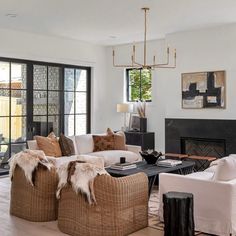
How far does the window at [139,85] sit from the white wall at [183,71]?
198 millimetres

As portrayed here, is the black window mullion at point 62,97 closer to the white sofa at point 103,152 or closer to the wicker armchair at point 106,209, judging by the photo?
the white sofa at point 103,152

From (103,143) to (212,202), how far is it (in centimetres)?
347

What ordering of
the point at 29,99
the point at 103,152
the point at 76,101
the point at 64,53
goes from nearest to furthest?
the point at 103,152 → the point at 29,99 → the point at 64,53 → the point at 76,101

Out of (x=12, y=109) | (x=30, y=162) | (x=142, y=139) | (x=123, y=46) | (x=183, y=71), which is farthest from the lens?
(x=123, y=46)

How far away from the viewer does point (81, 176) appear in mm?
3744

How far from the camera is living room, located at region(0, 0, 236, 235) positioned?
590 centimetres

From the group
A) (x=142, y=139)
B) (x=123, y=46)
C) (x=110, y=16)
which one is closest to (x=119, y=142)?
(x=142, y=139)

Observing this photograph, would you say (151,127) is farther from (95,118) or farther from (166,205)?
(166,205)

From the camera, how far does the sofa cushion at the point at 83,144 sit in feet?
22.5

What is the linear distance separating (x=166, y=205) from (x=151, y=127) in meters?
4.75

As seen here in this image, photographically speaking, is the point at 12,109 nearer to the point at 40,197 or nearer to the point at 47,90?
the point at 47,90

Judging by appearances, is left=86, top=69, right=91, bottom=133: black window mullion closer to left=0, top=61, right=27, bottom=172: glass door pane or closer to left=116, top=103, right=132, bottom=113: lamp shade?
left=116, top=103, right=132, bottom=113: lamp shade

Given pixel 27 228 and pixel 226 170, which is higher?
pixel 226 170

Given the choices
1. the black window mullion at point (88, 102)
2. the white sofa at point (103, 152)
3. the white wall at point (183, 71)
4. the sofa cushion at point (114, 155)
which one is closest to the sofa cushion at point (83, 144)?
the white sofa at point (103, 152)
